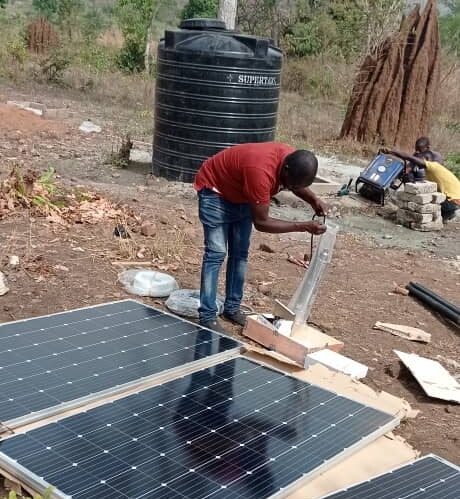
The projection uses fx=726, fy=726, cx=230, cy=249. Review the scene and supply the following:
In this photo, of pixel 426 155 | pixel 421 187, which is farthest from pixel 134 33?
pixel 421 187

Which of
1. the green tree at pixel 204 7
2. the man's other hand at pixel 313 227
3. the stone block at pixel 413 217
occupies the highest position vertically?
the green tree at pixel 204 7

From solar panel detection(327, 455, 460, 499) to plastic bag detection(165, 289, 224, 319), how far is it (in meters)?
2.19

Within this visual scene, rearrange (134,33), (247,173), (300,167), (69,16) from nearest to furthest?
(300,167) → (247,173) → (134,33) → (69,16)

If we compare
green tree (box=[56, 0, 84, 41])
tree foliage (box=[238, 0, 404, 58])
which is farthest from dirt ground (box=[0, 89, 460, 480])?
green tree (box=[56, 0, 84, 41])

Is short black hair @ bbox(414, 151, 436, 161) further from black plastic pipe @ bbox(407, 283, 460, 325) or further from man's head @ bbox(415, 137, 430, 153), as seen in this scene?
black plastic pipe @ bbox(407, 283, 460, 325)

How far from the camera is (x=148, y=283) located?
229 inches

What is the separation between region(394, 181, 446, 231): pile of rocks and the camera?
31.5 ft

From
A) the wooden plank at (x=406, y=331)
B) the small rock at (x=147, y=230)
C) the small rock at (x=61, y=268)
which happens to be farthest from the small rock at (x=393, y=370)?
the small rock at (x=147, y=230)

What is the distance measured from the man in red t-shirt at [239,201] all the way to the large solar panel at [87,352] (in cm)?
50

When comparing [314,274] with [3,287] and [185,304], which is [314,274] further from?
[3,287]

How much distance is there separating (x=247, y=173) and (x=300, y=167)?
1.18 ft

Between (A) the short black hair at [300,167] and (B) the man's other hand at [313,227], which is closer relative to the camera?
(A) the short black hair at [300,167]

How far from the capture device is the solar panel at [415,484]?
3260mm

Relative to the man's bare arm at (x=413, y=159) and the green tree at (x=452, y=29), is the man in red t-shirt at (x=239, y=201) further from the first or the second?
the green tree at (x=452, y=29)
